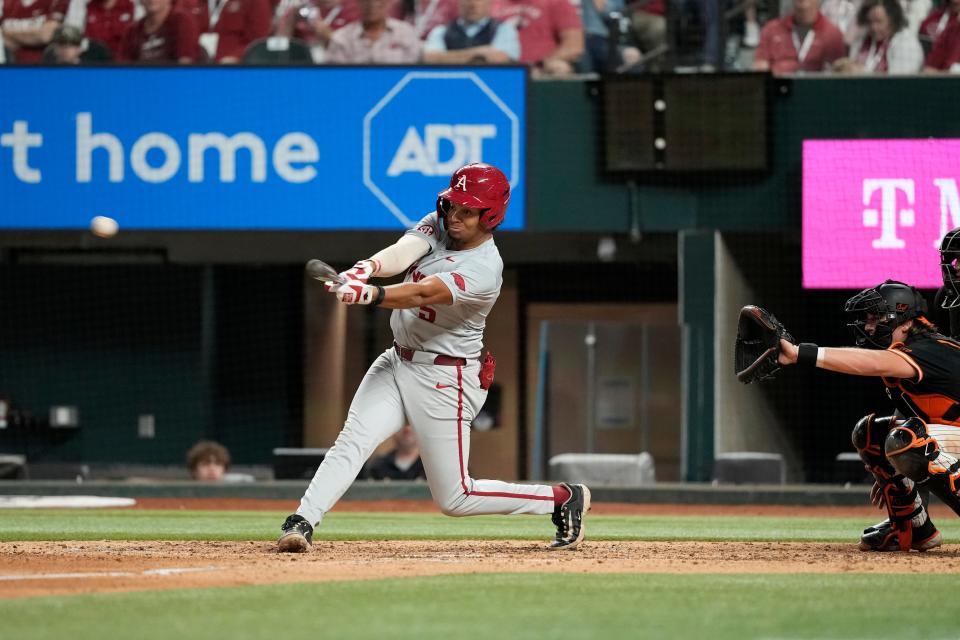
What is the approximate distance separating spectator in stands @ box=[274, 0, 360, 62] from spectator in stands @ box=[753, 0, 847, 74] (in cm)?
398

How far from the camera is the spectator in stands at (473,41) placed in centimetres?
1391

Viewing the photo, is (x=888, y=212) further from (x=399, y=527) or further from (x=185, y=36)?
(x=185, y=36)

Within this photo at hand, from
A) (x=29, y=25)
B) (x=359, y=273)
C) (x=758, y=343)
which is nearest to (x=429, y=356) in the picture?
(x=359, y=273)

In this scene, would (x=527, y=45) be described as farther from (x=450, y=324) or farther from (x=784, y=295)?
(x=450, y=324)

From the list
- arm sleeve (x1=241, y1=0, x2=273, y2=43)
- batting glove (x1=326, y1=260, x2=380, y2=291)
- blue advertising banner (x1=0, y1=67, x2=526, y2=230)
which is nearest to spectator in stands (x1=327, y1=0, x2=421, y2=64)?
blue advertising banner (x1=0, y1=67, x2=526, y2=230)

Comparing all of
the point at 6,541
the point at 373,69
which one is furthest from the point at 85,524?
the point at 373,69

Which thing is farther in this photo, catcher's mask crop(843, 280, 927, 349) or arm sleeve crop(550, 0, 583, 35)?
arm sleeve crop(550, 0, 583, 35)

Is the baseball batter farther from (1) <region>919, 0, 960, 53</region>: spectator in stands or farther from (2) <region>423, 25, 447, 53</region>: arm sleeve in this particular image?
(1) <region>919, 0, 960, 53</region>: spectator in stands

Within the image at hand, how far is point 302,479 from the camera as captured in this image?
519 inches

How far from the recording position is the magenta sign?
522 inches

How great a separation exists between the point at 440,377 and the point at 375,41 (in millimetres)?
8466

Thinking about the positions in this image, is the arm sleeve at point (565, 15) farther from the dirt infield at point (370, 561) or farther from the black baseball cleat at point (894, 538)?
the black baseball cleat at point (894, 538)

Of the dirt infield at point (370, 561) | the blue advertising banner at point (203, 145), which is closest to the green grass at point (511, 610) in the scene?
the dirt infield at point (370, 561)

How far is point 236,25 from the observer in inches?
561
